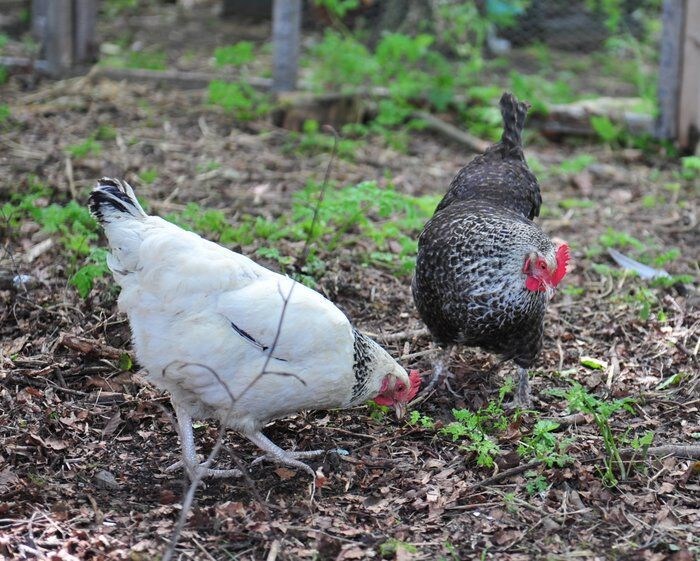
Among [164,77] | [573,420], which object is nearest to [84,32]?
[164,77]

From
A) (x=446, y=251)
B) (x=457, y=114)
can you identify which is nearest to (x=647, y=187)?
(x=457, y=114)

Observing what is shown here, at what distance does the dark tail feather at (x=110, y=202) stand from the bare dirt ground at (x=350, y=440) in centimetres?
81

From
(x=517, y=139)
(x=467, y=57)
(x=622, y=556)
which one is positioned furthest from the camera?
(x=467, y=57)

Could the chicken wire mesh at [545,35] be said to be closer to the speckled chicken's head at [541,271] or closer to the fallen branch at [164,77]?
the fallen branch at [164,77]

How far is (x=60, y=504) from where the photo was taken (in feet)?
11.0

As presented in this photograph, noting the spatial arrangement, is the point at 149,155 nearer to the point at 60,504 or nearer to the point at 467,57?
the point at 60,504

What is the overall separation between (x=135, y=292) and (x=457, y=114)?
19.9ft

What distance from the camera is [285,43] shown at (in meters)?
8.33

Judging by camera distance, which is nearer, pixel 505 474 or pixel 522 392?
pixel 505 474

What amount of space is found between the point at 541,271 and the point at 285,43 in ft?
16.8

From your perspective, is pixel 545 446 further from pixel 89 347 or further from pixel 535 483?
pixel 89 347

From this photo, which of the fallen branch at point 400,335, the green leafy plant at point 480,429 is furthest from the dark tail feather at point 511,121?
the green leafy plant at point 480,429

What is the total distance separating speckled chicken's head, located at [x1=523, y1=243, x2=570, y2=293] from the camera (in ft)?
13.0

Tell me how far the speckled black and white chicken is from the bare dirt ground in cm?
42
